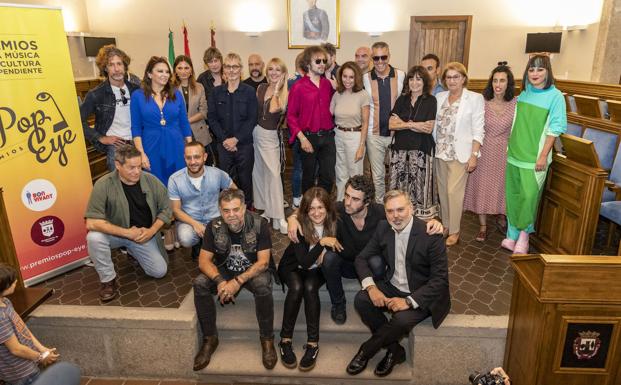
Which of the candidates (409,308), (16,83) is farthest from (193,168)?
(409,308)

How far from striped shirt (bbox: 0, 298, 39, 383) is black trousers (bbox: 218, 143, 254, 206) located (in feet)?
7.33

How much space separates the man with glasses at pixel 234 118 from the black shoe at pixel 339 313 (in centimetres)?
164

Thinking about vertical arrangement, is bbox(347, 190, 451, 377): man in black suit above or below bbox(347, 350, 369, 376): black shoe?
above

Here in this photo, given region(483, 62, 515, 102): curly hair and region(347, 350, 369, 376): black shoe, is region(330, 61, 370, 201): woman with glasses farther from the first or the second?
region(347, 350, 369, 376): black shoe

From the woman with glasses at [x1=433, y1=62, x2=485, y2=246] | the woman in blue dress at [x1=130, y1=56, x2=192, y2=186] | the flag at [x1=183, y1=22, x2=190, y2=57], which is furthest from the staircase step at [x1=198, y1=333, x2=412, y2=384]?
the flag at [x1=183, y1=22, x2=190, y2=57]

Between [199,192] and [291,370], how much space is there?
1.52 m

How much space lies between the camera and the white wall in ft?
28.7

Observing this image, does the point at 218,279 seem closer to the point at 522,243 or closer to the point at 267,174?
the point at 267,174

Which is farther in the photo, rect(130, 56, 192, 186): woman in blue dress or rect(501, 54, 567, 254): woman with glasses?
rect(130, 56, 192, 186): woman in blue dress

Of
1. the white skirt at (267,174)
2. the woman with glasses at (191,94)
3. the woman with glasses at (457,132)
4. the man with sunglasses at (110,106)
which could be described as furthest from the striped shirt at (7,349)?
the woman with glasses at (457,132)

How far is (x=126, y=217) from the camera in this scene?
3539 millimetres

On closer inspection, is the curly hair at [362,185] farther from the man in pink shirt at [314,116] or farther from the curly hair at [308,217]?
the man in pink shirt at [314,116]

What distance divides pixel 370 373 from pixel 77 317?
77.7 inches

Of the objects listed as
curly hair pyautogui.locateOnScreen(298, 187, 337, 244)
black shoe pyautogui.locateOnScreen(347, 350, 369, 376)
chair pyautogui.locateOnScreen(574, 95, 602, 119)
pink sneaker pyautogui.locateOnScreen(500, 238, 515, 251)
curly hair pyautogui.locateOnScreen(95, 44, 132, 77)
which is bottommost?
black shoe pyautogui.locateOnScreen(347, 350, 369, 376)
